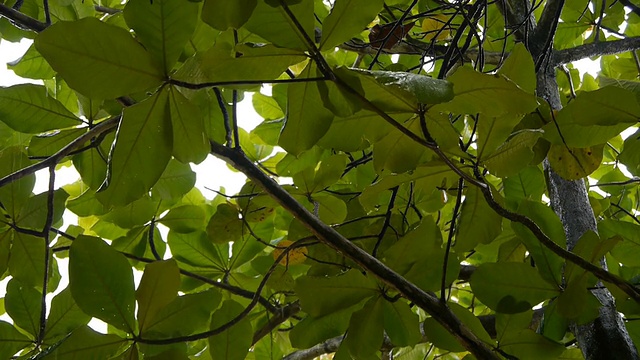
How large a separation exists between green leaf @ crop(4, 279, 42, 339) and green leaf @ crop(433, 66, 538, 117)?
81 cm

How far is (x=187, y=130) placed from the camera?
0.68 meters

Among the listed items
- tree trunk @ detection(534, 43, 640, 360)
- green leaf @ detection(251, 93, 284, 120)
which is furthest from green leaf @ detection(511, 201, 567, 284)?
green leaf @ detection(251, 93, 284, 120)

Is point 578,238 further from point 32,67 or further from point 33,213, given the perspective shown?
point 32,67

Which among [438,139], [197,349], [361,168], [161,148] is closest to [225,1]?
[161,148]

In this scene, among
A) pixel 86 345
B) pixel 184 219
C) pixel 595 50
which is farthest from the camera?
pixel 184 219

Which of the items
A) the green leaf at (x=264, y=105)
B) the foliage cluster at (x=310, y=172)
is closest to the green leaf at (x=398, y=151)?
the foliage cluster at (x=310, y=172)

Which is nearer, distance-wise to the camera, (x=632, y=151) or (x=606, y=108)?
(x=606, y=108)

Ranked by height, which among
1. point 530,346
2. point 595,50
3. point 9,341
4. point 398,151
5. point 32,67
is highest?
point 32,67

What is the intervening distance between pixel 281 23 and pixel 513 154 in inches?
13.6

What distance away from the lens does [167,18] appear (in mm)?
598

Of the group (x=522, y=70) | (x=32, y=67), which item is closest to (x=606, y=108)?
(x=522, y=70)

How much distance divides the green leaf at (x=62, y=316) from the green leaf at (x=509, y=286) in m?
0.65

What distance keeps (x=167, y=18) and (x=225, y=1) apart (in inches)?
3.3

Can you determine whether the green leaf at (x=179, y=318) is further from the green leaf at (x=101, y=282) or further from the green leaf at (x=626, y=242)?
the green leaf at (x=626, y=242)
